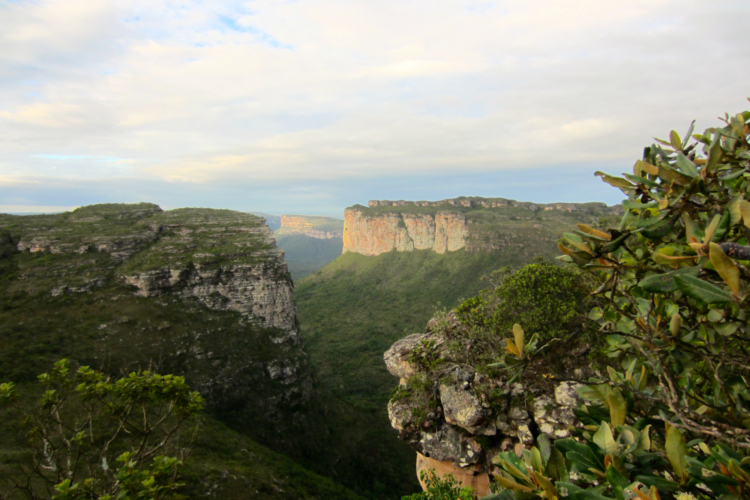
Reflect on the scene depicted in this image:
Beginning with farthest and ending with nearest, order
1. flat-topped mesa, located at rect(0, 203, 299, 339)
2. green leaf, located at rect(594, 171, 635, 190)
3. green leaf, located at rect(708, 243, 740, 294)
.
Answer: flat-topped mesa, located at rect(0, 203, 299, 339), green leaf, located at rect(594, 171, 635, 190), green leaf, located at rect(708, 243, 740, 294)

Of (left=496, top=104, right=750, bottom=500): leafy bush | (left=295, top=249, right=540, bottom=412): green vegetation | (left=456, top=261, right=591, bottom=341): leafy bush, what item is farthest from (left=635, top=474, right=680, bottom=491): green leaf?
(left=295, top=249, right=540, bottom=412): green vegetation

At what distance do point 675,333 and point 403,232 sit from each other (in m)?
96.8

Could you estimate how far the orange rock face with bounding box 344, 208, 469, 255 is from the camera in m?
86.8

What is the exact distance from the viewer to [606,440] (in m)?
2.55

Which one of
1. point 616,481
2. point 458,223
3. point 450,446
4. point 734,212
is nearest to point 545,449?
point 616,481

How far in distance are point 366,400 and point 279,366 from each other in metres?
13.2

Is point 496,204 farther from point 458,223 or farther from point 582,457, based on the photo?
point 582,457

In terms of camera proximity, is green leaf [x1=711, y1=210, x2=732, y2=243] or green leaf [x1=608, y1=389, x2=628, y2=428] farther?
green leaf [x1=608, y1=389, x2=628, y2=428]

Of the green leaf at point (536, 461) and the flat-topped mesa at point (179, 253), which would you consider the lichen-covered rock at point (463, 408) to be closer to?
the green leaf at point (536, 461)

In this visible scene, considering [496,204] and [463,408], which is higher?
[496,204]

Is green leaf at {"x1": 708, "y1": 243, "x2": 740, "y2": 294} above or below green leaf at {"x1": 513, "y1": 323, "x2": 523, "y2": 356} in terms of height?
above

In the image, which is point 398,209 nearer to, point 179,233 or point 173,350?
point 179,233

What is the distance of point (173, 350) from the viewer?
103 feet

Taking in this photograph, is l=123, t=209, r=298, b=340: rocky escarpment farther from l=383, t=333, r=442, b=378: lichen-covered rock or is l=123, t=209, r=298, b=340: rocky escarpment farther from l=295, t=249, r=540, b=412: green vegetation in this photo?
l=383, t=333, r=442, b=378: lichen-covered rock
